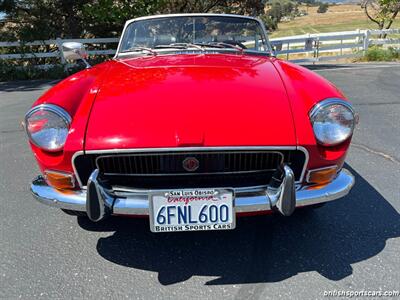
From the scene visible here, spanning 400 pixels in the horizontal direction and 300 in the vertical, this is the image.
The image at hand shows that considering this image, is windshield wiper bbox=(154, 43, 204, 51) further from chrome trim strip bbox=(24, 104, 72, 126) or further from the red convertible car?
chrome trim strip bbox=(24, 104, 72, 126)

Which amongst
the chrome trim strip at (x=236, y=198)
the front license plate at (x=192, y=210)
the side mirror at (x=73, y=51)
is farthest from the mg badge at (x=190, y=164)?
the side mirror at (x=73, y=51)

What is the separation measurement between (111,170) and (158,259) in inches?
25.1

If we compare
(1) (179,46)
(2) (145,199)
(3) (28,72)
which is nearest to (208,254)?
(2) (145,199)

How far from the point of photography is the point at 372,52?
12516 millimetres

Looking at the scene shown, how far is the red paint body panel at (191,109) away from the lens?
6.63 feet

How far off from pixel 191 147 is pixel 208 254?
2.58 ft

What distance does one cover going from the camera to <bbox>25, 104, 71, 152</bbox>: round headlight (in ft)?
7.11

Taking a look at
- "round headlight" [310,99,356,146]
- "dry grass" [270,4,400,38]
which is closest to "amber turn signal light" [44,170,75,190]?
"round headlight" [310,99,356,146]

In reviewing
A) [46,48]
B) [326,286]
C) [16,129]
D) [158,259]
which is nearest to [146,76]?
[158,259]

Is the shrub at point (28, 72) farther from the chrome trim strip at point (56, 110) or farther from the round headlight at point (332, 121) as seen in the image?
the round headlight at point (332, 121)

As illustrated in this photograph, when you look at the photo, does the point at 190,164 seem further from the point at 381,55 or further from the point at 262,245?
the point at 381,55

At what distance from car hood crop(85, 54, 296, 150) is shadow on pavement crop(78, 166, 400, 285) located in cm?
76

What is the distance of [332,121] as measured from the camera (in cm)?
221

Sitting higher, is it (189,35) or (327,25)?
(189,35)
